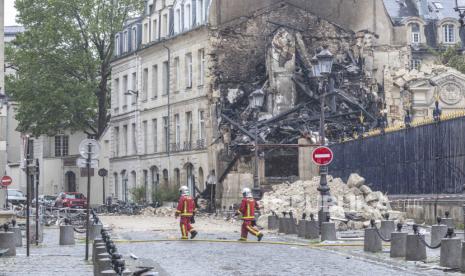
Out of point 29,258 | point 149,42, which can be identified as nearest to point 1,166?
point 29,258

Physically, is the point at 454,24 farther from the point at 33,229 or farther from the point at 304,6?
the point at 33,229

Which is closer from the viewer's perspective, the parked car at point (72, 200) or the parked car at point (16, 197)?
the parked car at point (72, 200)

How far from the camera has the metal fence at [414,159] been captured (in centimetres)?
3431

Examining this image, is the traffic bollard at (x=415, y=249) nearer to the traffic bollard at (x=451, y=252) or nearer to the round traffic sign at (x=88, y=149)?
the traffic bollard at (x=451, y=252)

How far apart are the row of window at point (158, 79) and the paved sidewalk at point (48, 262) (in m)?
32.4

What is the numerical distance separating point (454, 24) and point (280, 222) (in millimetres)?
52489

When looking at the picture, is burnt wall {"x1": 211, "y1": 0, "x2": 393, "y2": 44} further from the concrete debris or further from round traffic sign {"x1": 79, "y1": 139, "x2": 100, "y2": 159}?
round traffic sign {"x1": 79, "y1": 139, "x2": 100, "y2": 159}

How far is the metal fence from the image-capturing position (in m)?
34.3

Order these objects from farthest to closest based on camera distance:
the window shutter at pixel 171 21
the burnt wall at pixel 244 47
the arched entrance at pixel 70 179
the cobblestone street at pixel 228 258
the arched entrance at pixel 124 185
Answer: the arched entrance at pixel 70 179 → the arched entrance at pixel 124 185 → the window shutter at pixel 171 21 → the burnt wall at pixel 244 47 → the cobblestone street at pixel 228 258

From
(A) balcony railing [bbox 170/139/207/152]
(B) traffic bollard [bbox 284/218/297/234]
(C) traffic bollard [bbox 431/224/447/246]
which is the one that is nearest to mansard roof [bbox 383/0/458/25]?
(A) balcony railing [bbox 170/139/207/152]

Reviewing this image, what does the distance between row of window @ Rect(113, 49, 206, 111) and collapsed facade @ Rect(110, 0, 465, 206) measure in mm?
101

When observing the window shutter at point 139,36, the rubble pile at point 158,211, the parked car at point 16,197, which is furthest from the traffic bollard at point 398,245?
the window shutter at point 139,36

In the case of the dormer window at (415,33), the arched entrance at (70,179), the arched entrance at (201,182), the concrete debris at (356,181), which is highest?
the dormer window at (415,33)

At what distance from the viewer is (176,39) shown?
67.4m
